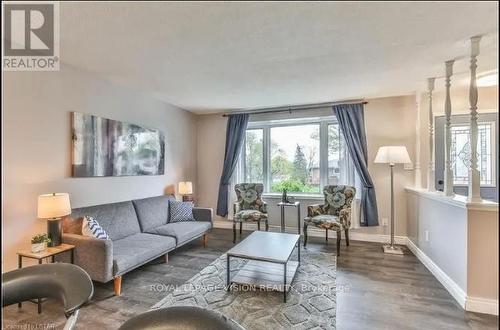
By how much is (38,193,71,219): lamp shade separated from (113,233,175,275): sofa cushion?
620mm

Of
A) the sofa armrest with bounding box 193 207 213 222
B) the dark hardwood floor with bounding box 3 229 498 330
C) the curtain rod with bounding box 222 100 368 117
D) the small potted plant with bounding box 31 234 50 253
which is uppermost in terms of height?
the curtain rod with bounding box 222 100 368 117

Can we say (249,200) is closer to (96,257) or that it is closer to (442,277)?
(96,257)

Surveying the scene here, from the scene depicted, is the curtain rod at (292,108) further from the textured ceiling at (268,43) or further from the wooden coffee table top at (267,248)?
the wooden coffee table top at (267,248)

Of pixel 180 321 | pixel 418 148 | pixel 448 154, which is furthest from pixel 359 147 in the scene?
pixel 180 321

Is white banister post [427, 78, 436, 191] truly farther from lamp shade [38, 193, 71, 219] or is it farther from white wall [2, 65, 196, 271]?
lamp shade [38, 193, 71, 219]

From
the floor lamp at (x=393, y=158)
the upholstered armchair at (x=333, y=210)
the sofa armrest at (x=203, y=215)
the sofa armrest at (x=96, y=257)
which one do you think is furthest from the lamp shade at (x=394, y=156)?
the sofa armrest at (x=96, y=257)

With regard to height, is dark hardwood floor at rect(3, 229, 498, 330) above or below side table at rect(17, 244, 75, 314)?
below

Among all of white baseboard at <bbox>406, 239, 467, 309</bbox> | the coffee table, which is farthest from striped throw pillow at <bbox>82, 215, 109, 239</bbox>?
white baseboard at <bbox>406, 239, 467, 309</bbox>

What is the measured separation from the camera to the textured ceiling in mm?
1695

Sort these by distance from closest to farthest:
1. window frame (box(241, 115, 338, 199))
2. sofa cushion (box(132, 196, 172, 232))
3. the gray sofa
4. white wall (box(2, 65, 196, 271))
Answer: white wall (box(2, 65, 196, 271)) < the gray sofa < sofa cushion (box(132, 196, 172, 232)) < window frame (box(241, 115, 338, 199))

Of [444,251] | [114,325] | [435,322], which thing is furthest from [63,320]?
[444,251]

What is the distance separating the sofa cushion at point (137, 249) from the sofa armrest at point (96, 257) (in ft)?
0.26

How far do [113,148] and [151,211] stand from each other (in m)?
0.99

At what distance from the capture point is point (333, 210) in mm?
3918
